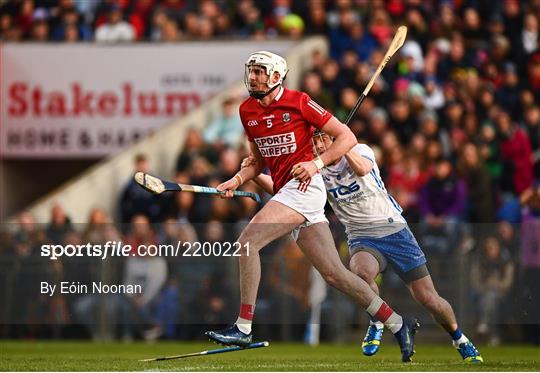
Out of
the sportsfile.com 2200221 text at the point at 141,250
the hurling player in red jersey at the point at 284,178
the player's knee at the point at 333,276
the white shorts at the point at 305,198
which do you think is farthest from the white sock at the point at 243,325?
the sportsfile.com 2200221 text at the point at 141,250

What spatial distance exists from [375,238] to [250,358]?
6.15ft

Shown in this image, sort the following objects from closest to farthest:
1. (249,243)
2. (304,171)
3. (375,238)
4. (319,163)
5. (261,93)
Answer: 1. (304,171)
2. (319,163)
3. (249,243)
4. (261,93)
5. (375,238)

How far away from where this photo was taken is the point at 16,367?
43.5 ft

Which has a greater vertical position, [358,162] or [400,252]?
[358,162]

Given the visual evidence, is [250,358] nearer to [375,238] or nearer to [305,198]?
[375,238]

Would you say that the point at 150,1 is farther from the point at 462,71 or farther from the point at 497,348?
the point at 497,348

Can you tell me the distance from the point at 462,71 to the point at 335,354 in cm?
755

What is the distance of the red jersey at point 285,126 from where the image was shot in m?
13.2

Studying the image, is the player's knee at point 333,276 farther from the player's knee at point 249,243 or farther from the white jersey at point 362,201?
the white jersey at point 362,201

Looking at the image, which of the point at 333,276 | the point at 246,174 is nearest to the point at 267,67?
the point at 246,174

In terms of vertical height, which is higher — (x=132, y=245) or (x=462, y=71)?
(x=462, y=71)

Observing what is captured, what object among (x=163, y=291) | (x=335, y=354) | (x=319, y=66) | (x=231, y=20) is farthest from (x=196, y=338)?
(x=231, y=20)

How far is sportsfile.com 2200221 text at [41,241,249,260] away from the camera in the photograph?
17.8 m

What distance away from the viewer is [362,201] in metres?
14.1
